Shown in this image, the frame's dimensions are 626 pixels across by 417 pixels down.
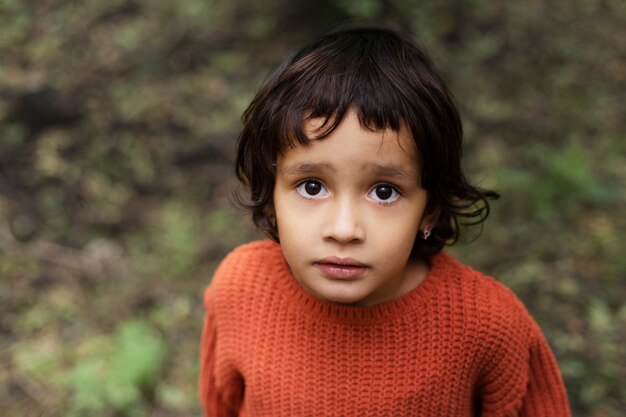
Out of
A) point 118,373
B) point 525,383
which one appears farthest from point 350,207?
point 118,373

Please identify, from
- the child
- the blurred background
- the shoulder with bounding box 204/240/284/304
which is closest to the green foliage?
the blurred background

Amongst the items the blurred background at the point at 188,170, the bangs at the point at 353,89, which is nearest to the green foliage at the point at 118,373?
the blurred background at the point at 188,170

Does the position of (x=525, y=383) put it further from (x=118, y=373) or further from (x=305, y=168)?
(x=118, y=373)

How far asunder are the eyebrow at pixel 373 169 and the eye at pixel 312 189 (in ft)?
0.11

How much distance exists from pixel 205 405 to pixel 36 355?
176 cm

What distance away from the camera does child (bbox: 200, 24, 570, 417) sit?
1441 millimetres

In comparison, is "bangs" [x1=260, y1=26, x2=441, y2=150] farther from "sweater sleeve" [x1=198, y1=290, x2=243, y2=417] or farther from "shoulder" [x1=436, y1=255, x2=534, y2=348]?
"sweater sleeve" [x1=198, y1=290, x2=243, y2=417]

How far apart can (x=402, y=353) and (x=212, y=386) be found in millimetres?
660

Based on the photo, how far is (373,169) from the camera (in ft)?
4.67

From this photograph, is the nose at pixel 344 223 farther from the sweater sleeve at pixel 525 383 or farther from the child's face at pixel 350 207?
the sweater sleeve at pixel 525 383

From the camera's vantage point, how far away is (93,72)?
202 inches

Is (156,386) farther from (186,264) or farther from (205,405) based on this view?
(205,405)

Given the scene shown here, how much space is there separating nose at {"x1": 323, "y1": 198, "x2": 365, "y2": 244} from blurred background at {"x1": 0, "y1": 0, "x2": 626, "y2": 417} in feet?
6.31

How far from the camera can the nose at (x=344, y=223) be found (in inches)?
55.8
